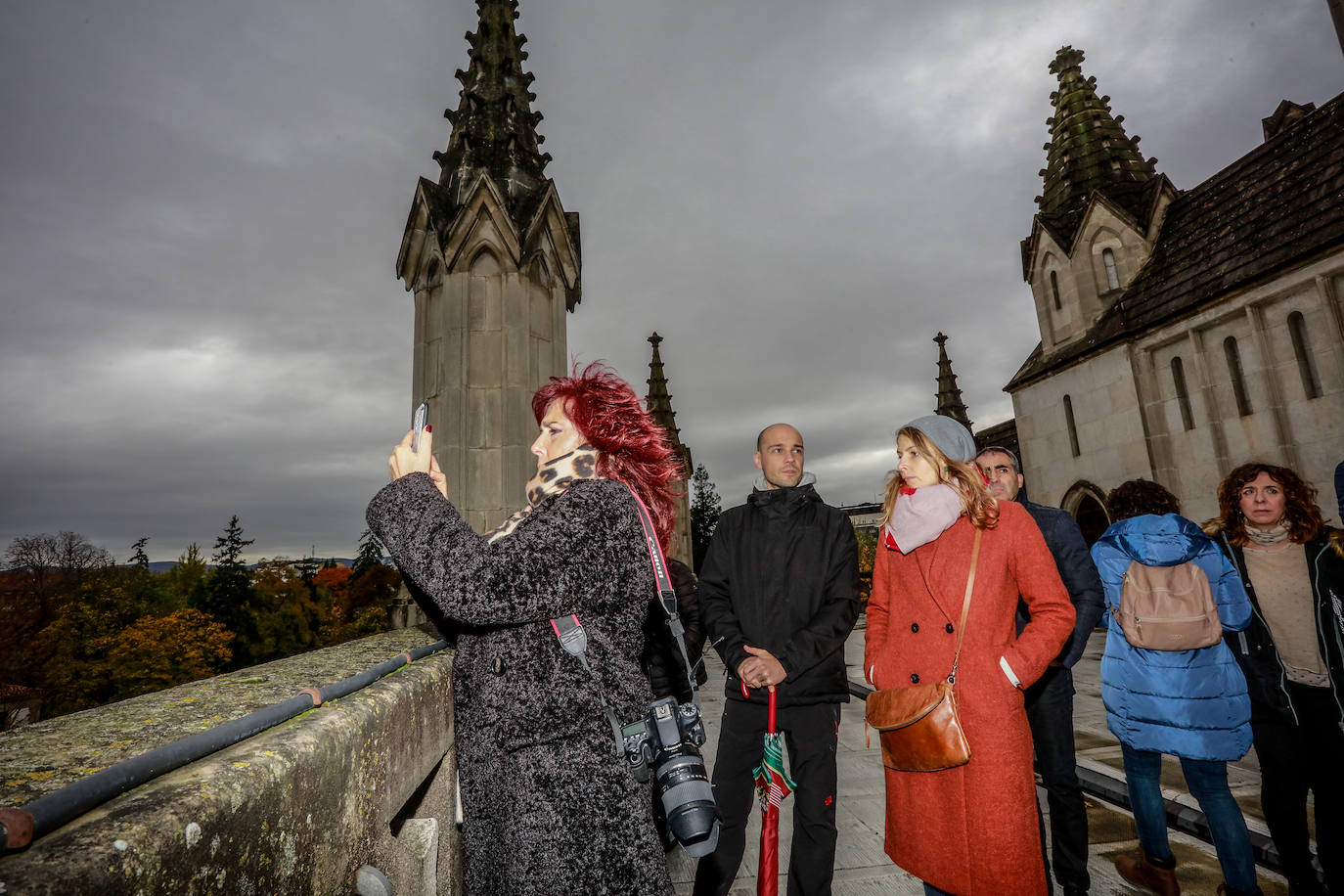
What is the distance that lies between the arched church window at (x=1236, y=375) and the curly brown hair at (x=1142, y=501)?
941 centimetres

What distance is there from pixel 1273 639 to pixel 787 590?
2183 mm

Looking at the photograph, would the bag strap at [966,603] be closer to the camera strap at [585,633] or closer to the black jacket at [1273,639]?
the camera strap at [585,633]

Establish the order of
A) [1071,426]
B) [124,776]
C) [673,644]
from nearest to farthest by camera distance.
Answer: [124,776]
[673,644]
[1071,426]

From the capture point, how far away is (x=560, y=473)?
1.72 meters

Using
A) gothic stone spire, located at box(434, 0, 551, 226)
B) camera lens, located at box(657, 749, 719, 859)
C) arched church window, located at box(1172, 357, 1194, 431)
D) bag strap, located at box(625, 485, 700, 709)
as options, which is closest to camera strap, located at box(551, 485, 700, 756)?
bag strap, located at box(625, 485, 700, 709)

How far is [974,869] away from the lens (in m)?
2.05

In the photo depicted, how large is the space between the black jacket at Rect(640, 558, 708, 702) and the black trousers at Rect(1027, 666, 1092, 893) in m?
1.53

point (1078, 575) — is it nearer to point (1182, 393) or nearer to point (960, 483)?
point (960, 483)

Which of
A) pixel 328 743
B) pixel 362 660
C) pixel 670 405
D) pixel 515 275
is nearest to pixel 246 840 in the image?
pixel 328 743

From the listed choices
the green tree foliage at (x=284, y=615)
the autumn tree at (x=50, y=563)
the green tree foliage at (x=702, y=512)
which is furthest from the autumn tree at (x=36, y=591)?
the green tree foliage at (x=702, y=512)

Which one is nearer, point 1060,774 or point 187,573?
point 1060,774

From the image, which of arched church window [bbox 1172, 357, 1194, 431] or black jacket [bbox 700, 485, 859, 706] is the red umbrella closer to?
black jacket [bbox 700, 485, 859, 706]

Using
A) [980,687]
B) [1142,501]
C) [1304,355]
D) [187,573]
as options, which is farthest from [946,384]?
[187,573]

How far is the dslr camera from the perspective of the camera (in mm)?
1420
